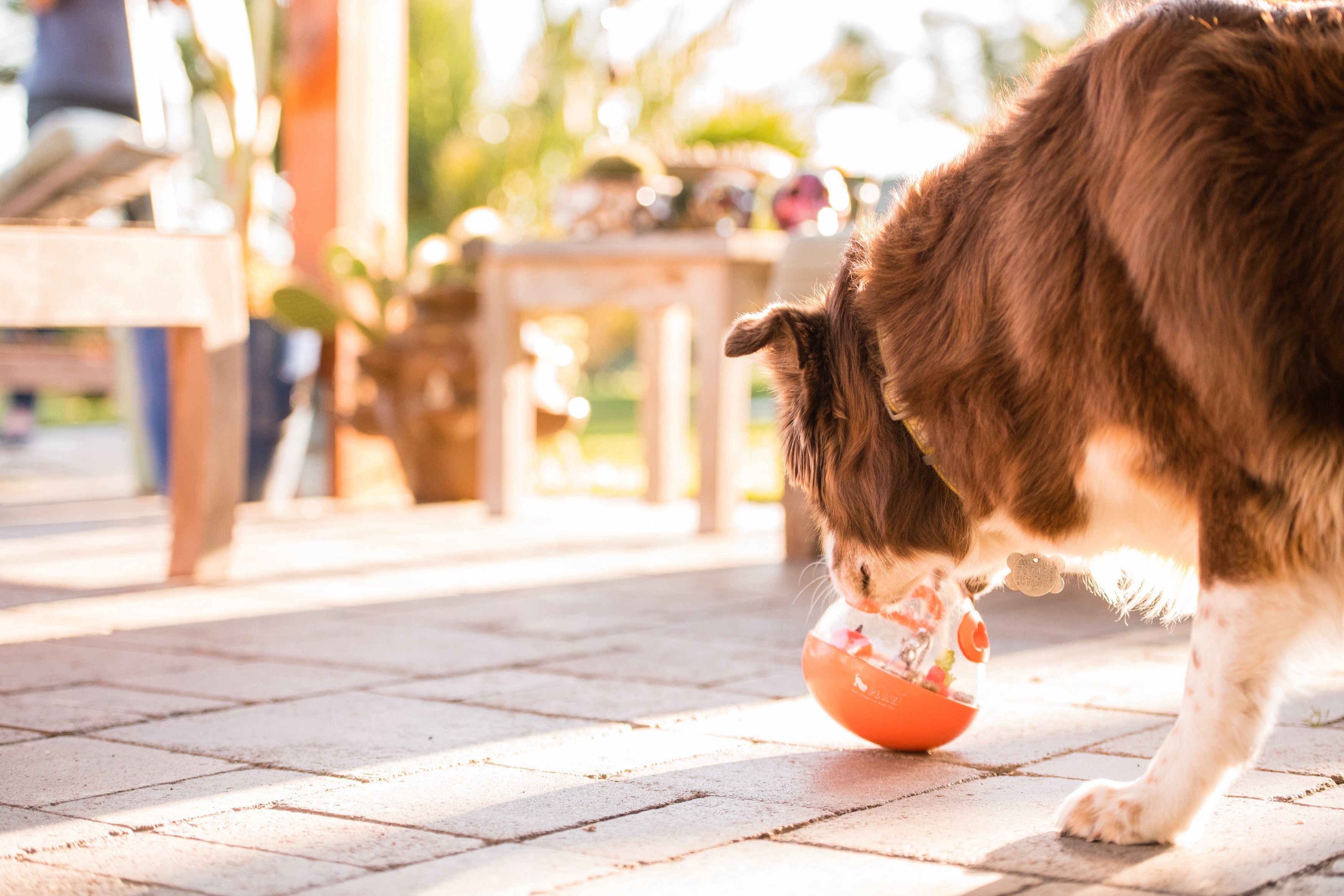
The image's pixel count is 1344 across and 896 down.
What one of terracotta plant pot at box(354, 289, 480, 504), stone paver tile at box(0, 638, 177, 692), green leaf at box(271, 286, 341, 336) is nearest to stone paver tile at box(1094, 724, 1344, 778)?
stone paver tile at box(0, 638, 177, 692)

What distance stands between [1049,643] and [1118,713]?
2.73ft

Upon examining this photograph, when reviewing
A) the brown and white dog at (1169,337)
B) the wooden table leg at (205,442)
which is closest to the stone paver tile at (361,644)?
the wooden table leg at (205,442)

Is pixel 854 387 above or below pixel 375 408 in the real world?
above

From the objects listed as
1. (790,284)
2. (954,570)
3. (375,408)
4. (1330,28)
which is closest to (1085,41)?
(1330,28)

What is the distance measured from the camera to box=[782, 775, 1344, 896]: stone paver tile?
1747 millimetres

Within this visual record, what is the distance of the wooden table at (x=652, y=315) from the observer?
18.1ft

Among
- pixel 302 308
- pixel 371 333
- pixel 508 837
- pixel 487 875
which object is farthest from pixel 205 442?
pixel 487 875

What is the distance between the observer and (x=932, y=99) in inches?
1209

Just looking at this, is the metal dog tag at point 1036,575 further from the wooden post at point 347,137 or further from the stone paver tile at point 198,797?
the wooden post at point 347,137

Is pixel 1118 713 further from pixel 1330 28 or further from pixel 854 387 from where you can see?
pixel 1330 28

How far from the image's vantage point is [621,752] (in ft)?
7.91

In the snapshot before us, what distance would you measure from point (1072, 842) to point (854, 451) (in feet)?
2.46

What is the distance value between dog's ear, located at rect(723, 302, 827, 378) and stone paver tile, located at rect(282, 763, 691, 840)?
741 millimetres

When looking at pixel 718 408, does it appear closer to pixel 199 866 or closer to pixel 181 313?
pixel 181 313
